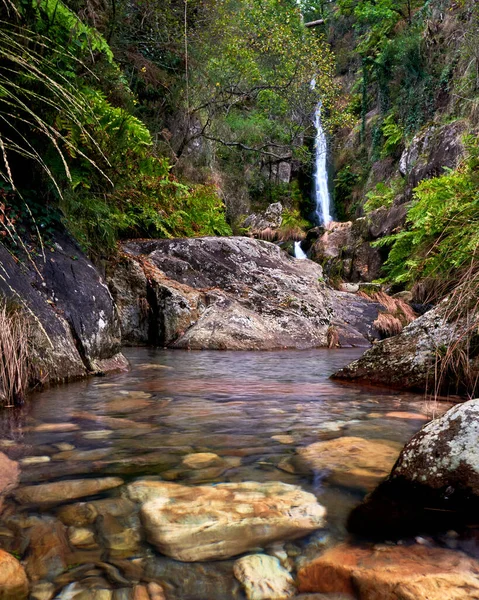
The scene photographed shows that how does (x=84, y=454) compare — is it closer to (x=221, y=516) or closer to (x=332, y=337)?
(x=221, y=516)

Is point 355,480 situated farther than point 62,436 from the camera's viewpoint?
No

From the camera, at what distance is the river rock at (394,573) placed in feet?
3.51

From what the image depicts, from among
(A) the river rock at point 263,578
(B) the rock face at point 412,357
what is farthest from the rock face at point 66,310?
(A) the river rock at point 263,578

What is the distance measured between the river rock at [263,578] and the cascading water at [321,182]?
18784 mm

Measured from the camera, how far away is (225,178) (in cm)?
1628

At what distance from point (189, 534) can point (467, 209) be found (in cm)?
355

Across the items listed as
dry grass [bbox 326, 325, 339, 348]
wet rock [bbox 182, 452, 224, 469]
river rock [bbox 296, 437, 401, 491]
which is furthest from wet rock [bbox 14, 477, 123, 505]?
dry grass [bbox 326, 325, 339, 348]

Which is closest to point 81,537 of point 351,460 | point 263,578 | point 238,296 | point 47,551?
point 47,551

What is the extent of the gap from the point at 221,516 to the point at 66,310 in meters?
2.97

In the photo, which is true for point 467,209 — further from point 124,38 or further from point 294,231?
point 294,231

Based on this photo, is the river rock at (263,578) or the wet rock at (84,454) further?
the wet rock at (84,454)

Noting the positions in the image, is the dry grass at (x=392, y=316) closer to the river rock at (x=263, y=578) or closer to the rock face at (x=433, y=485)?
the rock face at (x=433, y=485)

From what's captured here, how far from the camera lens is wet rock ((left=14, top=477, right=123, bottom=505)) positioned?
5.02 ft

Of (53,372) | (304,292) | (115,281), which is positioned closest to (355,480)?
(53,372)
